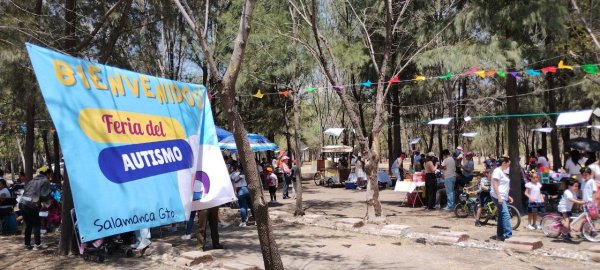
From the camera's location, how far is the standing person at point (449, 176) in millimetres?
12961

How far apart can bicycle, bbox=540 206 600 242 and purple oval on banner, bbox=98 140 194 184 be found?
783cm

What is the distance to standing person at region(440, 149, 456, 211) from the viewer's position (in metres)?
13.0

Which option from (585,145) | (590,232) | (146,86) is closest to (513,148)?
(590,232)

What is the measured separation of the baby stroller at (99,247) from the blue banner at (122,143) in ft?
15.0

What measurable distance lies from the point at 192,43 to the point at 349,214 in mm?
9287

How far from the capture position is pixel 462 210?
40.2 ft

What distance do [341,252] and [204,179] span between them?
4710mm

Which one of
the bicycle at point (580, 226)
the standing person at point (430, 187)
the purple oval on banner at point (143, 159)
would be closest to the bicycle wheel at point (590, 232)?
the bicycle at point (580, 226)

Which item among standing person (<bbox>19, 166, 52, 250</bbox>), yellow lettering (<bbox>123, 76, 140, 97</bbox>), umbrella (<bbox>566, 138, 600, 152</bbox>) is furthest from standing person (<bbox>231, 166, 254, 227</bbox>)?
umbrella (<bbox>566, 138, 600, 152</bbox>)

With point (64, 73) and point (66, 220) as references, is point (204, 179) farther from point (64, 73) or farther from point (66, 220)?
point (66, 220)

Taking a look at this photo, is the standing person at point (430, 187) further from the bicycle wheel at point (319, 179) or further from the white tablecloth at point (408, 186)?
the bicycle wheel at point (319, 179)

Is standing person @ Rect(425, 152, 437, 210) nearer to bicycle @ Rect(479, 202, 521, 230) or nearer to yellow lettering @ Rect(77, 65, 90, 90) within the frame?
bicycle @ Rect(479, 202, 521, 230)

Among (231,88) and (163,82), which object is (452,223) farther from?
(163,82)

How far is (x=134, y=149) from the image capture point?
368 cm
